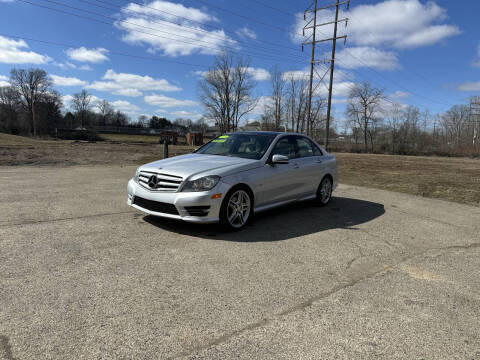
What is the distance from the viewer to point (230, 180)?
468 centimetres

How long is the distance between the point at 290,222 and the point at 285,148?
141 cm

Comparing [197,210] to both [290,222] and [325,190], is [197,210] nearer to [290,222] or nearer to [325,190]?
[290,222]

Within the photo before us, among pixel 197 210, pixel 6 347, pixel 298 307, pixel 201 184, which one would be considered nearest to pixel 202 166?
pixel 201 184

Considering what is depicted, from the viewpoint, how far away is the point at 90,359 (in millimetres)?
2010

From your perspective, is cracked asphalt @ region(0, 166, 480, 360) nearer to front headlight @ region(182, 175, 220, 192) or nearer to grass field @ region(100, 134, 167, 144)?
front headlight @ region(182, 175, 220, 192)

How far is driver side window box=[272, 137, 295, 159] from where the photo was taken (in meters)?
5.85

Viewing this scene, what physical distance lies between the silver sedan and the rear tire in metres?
0.25

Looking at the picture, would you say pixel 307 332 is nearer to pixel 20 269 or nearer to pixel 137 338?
pixel 137 338

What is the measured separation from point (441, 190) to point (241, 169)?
8.03m

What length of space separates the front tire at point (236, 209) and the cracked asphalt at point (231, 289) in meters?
0.20

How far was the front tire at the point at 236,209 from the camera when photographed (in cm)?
465

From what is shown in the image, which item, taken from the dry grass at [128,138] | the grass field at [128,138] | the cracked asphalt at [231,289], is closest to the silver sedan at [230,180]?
the cracked asphalt at [231,289]

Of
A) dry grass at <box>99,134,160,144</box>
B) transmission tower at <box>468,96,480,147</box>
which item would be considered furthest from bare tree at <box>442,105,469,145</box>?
dry grass at <box>99,134,160,144</box>

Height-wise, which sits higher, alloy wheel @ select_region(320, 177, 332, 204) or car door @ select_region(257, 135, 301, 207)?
car door @ select_region(257, 135, 301, 207)
